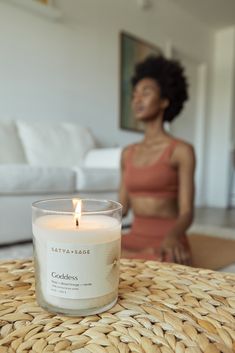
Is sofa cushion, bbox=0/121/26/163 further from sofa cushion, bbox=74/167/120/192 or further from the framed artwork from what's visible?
the framed artwork

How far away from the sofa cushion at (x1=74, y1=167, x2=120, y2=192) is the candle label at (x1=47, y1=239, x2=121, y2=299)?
75.7 inches

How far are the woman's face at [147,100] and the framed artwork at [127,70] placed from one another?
246 cm

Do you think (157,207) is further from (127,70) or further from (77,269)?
(127,70)

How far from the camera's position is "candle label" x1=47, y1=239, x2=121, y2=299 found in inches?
13.7

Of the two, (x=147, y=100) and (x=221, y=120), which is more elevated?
(x=221, y=120)

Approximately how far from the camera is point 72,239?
1.15 feet

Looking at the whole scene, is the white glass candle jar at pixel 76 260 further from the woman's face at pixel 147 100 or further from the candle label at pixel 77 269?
the woman's face at pixel 147 100

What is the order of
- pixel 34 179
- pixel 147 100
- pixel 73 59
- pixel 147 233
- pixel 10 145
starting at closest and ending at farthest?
1. pixel 147 233
2. pixel 147 100
3. pixel 34 179
4. pixel 10 145
5. pixel 73 59

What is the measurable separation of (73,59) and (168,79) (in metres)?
2.14

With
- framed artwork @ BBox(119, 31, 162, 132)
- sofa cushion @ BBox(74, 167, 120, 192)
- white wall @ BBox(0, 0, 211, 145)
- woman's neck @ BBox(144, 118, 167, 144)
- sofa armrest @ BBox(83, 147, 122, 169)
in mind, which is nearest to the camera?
woman's neck @ BBox(144, 118, 167, 144)

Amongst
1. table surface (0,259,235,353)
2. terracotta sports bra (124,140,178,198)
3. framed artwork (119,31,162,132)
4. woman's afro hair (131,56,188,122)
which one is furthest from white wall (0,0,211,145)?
table surface (0,259,235,353)

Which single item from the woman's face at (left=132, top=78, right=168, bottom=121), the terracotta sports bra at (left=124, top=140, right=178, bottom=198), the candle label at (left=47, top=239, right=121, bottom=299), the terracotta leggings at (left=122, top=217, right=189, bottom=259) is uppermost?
the woman's face at (left=132, top=78, right=168, bottom=121)

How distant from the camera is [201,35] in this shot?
4.91 m

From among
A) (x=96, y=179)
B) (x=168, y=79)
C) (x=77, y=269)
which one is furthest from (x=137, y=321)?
(x=96, y=179)
